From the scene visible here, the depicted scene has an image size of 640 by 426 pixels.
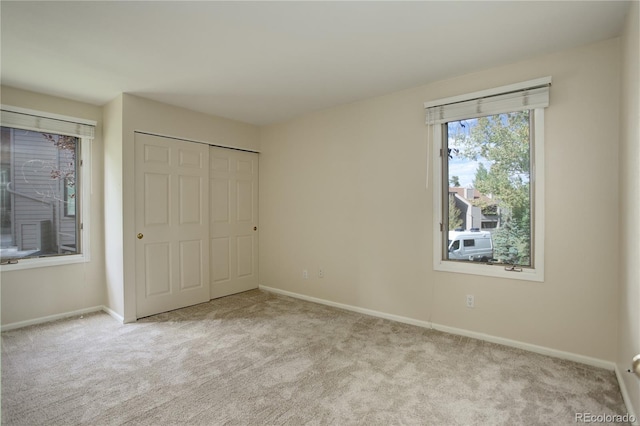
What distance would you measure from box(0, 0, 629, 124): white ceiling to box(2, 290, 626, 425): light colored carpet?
2469 millimetres

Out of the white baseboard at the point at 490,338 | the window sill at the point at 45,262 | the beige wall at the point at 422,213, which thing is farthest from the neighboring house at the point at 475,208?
the window sill at the point at 45,262

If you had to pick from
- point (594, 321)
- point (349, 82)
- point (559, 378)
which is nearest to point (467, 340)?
point (559, 378)

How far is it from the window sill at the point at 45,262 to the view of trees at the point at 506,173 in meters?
4.40

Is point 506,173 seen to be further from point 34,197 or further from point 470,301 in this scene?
point 34,197

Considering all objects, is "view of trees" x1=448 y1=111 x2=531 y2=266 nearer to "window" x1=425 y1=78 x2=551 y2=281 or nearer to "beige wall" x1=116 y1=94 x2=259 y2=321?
"window" x1=425 y1=78 x2=551 y2=281

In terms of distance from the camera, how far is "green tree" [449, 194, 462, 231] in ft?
10.4

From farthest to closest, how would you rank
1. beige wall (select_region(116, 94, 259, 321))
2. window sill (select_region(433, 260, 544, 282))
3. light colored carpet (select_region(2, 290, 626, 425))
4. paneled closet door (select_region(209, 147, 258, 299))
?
paneled closet door (select_region(209, 147, 258, 299)), beige wall (select_region(116, 94, 259, 321)), window sill (select_region(433, 260, 544, 282)), light colored carpet (select_region(2, 290, 626, 425))

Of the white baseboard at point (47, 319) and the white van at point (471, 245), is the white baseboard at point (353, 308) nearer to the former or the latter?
the white van at point (471, 245)

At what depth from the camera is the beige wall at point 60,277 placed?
331 cm

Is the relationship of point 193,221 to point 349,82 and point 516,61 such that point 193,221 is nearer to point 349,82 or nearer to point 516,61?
point 349,82

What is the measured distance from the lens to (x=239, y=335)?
312cm

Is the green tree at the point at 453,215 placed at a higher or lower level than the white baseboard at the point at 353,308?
higher

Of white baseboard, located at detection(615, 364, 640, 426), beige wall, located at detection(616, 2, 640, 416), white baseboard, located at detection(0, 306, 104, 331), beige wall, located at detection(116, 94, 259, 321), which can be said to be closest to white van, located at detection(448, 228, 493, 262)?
beige wall, located at detection(616, 2, 640, 416)

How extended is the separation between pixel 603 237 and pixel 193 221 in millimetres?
4078
